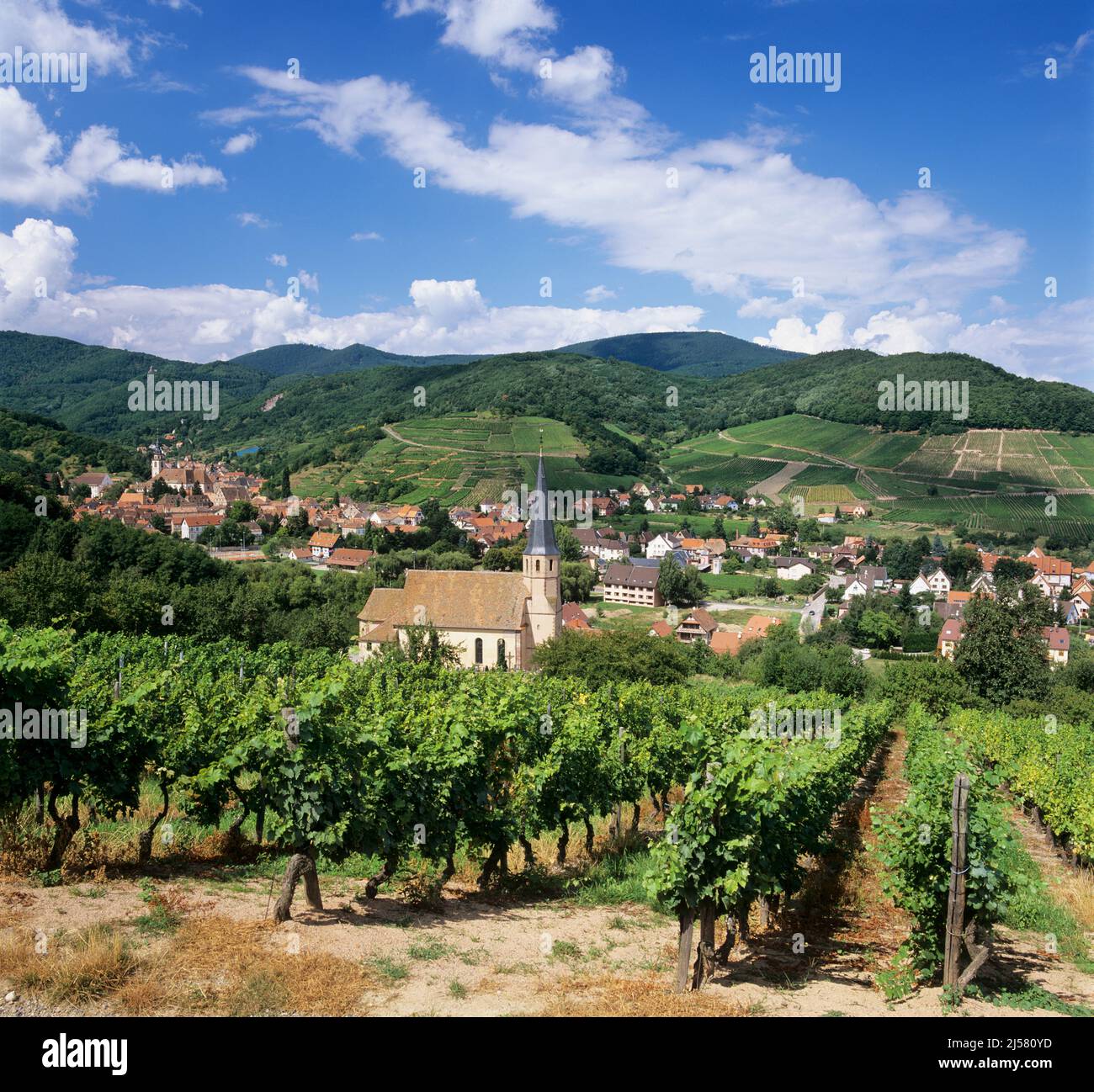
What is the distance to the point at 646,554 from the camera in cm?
11331

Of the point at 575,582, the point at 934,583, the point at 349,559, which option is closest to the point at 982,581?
the point at 934,583

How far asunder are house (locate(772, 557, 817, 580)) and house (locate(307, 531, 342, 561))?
187 feet

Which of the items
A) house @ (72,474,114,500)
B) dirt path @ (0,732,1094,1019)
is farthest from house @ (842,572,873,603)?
house @ (72,474,114,500)

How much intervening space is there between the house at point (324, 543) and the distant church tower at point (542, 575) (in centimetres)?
5470

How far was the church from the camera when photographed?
49.2 meters

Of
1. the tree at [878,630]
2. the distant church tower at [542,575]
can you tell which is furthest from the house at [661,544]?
the distant church tower at [542,575]

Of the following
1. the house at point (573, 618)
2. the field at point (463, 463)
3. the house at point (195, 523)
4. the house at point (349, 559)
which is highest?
the field at point (463, 463)

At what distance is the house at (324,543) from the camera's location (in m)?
99.7

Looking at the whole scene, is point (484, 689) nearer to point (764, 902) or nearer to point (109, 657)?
point (764, 902)

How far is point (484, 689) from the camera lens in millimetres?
16266

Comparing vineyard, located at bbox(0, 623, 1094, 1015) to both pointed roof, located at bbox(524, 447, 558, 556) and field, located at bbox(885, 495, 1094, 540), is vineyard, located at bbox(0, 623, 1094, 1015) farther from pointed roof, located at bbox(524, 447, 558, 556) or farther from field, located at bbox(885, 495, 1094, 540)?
field, located at bbox(885, 495, 1094, 540)

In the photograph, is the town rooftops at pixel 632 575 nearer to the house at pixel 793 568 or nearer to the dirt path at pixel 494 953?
the house at pixel 793 568
